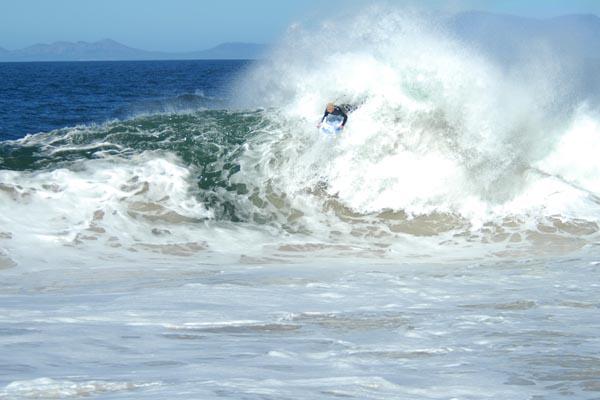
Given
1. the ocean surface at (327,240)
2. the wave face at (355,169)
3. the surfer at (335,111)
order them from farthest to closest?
the surfer at (335,111)
the wave face at (355,169)
the ocean surface at (327,240)

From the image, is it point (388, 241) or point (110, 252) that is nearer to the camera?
point (110, 252)

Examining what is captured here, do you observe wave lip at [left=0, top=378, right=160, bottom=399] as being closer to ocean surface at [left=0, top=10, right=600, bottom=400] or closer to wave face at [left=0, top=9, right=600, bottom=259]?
ocean surface at [left=0, top=10, right=600, bottom=400]

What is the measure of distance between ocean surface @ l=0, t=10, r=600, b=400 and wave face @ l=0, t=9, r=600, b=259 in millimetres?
41

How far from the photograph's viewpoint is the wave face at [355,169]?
10.7 m

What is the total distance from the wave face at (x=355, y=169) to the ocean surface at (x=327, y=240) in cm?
4

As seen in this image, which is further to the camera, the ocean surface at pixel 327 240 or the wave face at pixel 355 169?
the wave face at pixel 355 169

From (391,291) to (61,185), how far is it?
5802 millimetres

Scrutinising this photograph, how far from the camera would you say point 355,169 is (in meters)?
12.8

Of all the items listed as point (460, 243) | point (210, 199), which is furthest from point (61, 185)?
point (460, 243)

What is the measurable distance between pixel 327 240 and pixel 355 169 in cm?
224

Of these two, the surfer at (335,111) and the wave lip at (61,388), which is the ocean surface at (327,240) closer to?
the wave lip at (61,388)

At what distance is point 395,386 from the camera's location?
455cm

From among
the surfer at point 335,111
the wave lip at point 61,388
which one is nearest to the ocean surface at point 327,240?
the wave lip at point 61,388

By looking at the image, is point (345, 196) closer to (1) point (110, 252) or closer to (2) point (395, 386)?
(1) point (110, 252)
